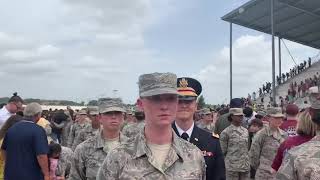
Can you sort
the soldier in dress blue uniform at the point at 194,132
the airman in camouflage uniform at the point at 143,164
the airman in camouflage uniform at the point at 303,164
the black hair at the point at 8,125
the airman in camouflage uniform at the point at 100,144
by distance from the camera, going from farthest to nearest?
1. the black hair at the point at 8,125
2. the airman in camouflage uniform at the point at 100,144
3. the soldier in dress blue uniform at the point at 194,132
4. the airman in camouflage uniform at the point at 303,164
5. the airman in camouflage uniform at the point at 143,164

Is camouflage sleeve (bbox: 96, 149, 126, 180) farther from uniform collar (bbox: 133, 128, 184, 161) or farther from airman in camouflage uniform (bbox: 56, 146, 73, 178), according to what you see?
airman in camouflage uniform (bbox: 56, 146, 73, 178)

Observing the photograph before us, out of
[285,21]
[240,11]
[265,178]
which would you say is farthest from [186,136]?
[285,21]

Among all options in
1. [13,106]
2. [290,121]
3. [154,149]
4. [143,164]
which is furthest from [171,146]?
[13,106]

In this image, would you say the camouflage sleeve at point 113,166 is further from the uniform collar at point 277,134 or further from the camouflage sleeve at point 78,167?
the uniform collar at point 277,134

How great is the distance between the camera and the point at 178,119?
437 centimetres

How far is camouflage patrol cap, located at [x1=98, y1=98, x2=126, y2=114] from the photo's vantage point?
5.26 metres

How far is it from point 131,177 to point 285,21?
113ft

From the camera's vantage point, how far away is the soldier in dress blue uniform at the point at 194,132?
13.4ft

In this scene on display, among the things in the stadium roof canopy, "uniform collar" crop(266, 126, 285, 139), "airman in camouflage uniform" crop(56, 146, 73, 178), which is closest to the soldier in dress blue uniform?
"airman in camouflage uniform" crop(56, 146, 73, 178)

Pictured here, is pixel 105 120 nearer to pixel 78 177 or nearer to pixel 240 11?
pixel 78 177

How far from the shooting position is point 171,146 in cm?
288

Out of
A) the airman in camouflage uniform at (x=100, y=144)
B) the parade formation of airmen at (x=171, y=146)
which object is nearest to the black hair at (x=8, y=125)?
the parade formation of airmen at (x=171, y=146)

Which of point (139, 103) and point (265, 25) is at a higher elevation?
point (265, 25)

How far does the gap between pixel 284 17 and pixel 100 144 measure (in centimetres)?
3117
